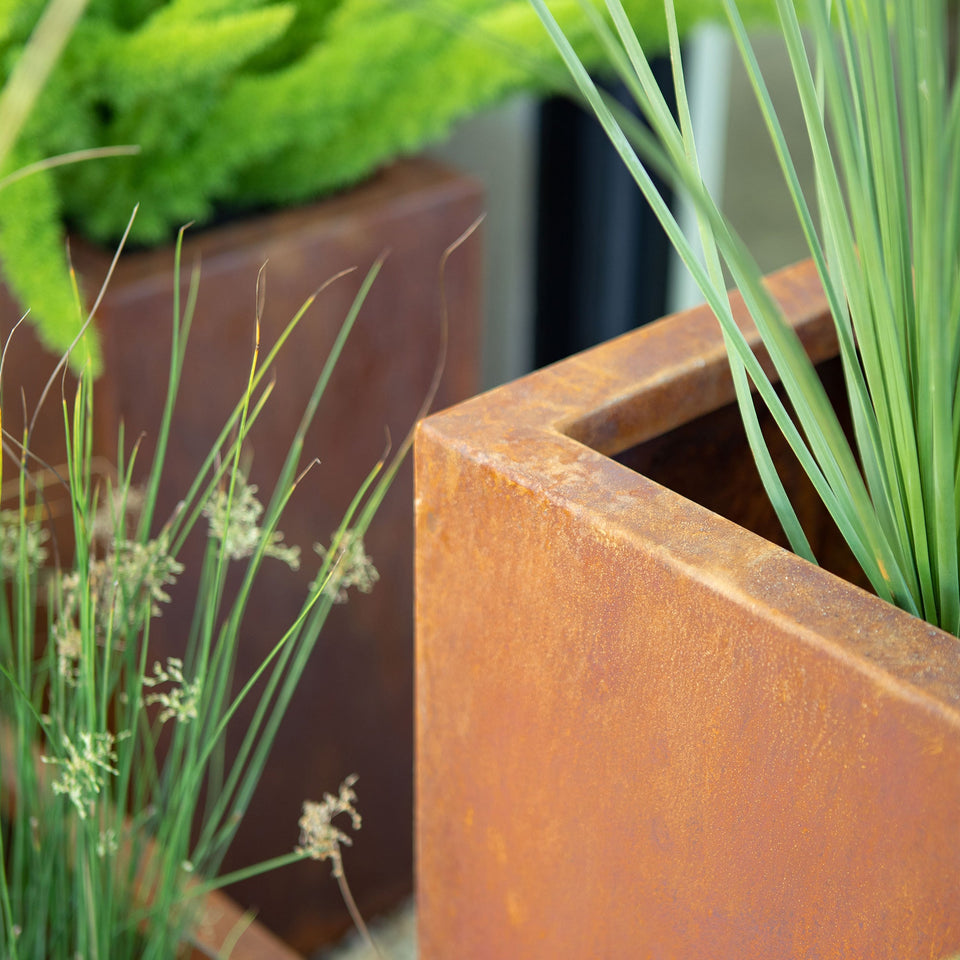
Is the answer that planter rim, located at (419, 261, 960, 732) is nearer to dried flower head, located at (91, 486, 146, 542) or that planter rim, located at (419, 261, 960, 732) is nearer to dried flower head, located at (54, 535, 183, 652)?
dried flower head, located at (54, 535, 183, 652)

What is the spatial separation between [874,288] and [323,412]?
0.66 m

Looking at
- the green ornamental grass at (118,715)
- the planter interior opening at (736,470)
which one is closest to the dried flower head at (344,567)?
the green ornamental grass at (118,715)

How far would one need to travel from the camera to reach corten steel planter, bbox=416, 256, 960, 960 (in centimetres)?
34

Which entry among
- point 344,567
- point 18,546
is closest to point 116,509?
point 18,546

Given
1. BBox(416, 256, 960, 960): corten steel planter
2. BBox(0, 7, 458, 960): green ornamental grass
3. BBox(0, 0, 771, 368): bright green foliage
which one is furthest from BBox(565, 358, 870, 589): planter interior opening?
BBox(0, 0, 771, 368): bright green foliage

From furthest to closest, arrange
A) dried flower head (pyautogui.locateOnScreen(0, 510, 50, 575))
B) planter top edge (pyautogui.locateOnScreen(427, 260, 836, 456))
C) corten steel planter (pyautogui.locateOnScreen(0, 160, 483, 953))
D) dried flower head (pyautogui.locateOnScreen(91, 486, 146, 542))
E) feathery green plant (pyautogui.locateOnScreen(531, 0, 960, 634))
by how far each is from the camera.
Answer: corten steel planter (pyautogui.locateOnScreen(0, 160, 483, 953)) < dried flower head (pyautogui.locateOnScreen(91, 486, 146, 542)) < dried flower head (pyautogui.locateOnScreen(0, 510, 50, 575)) < planter top edge (pyautogui.locateOnScreen(427, 260, 836, 456)) < feathery green plant (pyautogui.locateOnScreen(531, 0, 960, 634))

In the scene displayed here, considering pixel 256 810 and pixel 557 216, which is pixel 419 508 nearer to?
pixel 256 810

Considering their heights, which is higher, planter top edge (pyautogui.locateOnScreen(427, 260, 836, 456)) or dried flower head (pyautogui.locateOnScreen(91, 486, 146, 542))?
planter top edge (pyautogui.locateOnScreen(427, 260, 836, 456))

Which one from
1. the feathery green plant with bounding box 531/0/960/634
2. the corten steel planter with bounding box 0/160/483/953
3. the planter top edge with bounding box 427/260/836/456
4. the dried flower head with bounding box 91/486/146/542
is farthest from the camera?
the corten steel planter with bounding box 0/160/483/953

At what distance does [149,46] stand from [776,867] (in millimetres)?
616

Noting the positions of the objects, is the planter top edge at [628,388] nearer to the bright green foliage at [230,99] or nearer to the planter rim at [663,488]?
the planter rim at [663,488]

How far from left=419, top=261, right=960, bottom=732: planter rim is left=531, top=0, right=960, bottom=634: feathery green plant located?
30 mm

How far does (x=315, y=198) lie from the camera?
3.21 ft

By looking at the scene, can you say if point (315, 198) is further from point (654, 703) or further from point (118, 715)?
point (654, 703)
